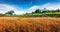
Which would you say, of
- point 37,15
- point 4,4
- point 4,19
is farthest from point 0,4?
point 37,15

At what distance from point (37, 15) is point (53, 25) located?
0.81ft

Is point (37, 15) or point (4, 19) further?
point (37, 15)

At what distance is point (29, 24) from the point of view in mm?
1572

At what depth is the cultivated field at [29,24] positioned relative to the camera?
1.52 metres

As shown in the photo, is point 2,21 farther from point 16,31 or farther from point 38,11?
point 38,11

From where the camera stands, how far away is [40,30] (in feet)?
5.02

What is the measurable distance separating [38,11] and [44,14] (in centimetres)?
9

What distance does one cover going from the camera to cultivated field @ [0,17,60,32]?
152 cm

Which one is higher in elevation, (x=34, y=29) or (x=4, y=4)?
(x=4, y=4)

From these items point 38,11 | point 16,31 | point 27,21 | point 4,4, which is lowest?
point 16,31

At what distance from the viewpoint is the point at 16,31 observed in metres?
1.56

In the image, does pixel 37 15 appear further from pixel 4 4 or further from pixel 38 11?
pixel 4 4

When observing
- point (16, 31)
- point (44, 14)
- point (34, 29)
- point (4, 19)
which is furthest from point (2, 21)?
point (44, 14)

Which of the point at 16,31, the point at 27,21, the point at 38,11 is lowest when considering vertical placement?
the point at 16,31
